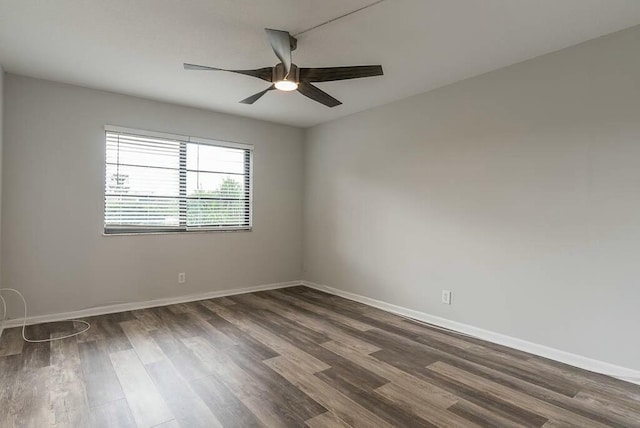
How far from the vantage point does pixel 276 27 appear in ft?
7.88

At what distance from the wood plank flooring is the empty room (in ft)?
0.07

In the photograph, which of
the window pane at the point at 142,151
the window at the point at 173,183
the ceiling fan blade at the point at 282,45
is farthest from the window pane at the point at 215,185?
the ceiling fan blade at the point at 282,45

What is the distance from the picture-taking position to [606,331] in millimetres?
2494

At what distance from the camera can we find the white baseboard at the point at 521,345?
95.7 inches

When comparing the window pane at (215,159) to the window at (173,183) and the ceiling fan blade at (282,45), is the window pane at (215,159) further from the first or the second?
the ceiling fan blade at (282,45)

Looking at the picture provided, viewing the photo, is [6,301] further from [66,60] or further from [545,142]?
[545,142]

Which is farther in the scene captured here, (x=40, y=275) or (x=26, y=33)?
(x=40, y=275)

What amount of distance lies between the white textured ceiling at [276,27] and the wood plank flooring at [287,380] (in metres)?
2.48

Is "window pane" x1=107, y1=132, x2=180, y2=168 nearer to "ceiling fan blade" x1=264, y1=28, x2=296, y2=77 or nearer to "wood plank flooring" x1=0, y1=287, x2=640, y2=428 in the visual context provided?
"wood plank flooring" x1=0, y1=287, x2=640, y2=428

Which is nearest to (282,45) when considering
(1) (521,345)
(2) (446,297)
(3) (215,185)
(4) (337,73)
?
(4) (337,73)

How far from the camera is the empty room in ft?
7.17

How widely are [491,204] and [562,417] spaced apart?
1.75 m

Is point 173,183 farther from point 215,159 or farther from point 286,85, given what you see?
point 286,85

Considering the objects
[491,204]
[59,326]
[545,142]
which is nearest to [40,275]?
[59,326]
